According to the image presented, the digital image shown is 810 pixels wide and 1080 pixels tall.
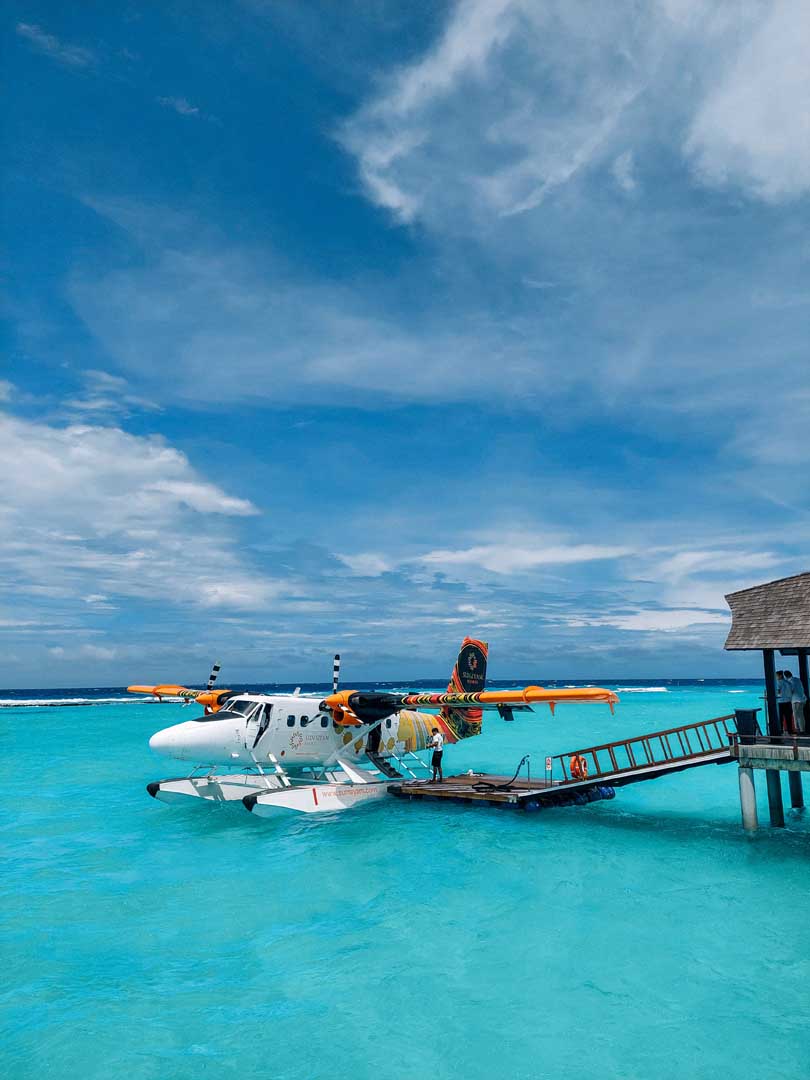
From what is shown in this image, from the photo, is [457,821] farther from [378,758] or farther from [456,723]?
[456,723]

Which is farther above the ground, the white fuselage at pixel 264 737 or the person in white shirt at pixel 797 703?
the person in white shirt at pixel 797 703

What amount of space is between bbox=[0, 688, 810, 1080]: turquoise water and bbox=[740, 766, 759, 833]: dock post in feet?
1.93

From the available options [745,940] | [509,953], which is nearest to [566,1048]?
[509,953]

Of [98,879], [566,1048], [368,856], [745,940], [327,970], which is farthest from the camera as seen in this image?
[368,856]

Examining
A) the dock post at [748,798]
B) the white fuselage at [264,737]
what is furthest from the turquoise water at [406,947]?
the white fuselage at [264,737]

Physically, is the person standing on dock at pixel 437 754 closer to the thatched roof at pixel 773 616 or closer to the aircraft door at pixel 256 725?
the aircraft door at pixel 256 725

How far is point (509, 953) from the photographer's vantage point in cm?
1095

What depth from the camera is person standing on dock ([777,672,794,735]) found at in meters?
17.7

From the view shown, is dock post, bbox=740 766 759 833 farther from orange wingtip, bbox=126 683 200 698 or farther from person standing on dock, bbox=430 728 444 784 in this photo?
orange wingtip, bbox=126 683 200 698

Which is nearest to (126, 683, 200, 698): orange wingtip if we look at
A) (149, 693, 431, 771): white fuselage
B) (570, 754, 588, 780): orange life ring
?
(149, 693, 431, 771): white fuselage

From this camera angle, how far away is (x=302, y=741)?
21094 millimetres

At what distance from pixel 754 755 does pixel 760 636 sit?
2.87 metres

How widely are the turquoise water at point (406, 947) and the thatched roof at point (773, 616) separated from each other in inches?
197

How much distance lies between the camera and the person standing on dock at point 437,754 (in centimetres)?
2295
